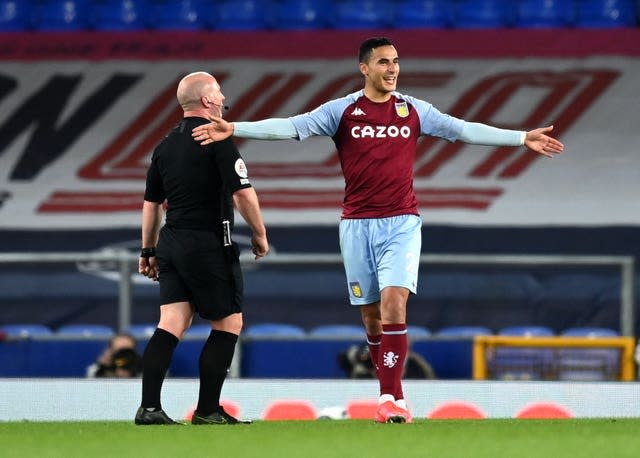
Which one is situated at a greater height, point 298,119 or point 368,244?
point 298,119

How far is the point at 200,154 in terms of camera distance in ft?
20.3

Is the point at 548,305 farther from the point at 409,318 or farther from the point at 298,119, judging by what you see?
the point at 298,119

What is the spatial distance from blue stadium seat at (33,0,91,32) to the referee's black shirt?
10168 mm

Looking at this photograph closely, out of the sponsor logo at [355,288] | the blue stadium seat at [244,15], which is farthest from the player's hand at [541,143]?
the blue stadium seat at [244,15]

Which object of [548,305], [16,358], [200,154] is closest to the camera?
[200,154]

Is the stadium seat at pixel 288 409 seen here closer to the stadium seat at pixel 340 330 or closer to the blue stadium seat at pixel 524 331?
the stadium seat at pixel 340 330

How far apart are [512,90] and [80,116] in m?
4.84

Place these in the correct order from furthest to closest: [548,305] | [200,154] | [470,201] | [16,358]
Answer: [470,201] → [548,305] → [16,358] → [200,154]

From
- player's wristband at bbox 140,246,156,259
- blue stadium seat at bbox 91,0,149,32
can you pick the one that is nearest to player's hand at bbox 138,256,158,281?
player's wristband at bbox 140,246,156,259

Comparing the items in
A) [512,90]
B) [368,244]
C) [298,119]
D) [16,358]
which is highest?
[512,90]

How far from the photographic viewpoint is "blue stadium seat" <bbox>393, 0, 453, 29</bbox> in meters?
15.8

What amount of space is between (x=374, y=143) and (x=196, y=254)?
0.93m

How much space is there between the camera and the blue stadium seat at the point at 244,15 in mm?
15984

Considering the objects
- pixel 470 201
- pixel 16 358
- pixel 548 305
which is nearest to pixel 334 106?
pixel 16 358
